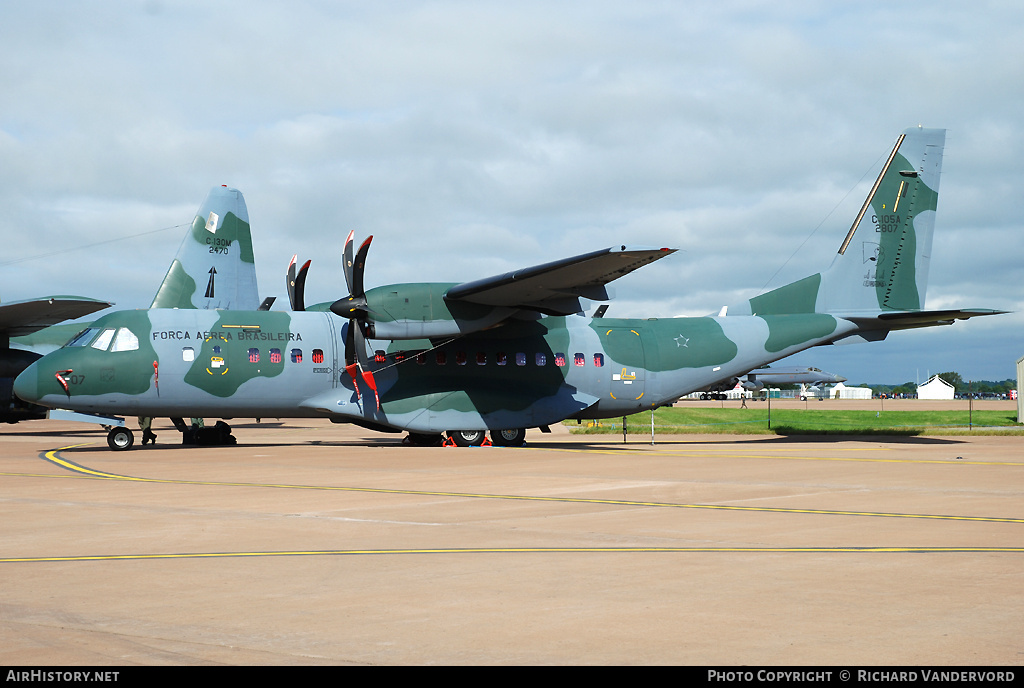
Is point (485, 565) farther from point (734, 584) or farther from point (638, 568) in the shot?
point (734, 584)

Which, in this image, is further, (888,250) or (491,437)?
(888,250)

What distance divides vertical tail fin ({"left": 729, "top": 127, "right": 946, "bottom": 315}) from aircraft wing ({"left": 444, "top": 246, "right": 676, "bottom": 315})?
328 inches

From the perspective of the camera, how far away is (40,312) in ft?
104

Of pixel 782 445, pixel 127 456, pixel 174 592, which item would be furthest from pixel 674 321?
pixel 174 592

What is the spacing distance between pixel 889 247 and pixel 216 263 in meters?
24.3

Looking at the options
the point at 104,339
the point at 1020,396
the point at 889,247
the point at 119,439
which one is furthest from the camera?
the point at 1020,396

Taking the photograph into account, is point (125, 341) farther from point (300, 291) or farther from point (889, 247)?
point (889, 247)

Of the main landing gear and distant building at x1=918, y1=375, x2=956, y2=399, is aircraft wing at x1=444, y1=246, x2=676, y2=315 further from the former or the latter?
distant building at x1=918, y1=375, x2=956, y2=399

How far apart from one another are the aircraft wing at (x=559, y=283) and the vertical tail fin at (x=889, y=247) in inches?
Result: 328

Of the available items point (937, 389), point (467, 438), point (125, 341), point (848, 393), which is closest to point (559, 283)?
point (467, 438)

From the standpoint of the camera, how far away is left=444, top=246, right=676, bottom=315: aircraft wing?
22828mm

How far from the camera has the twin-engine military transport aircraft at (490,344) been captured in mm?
24828

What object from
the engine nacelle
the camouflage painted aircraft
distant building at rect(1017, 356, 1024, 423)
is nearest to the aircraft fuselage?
the engine nacelle
